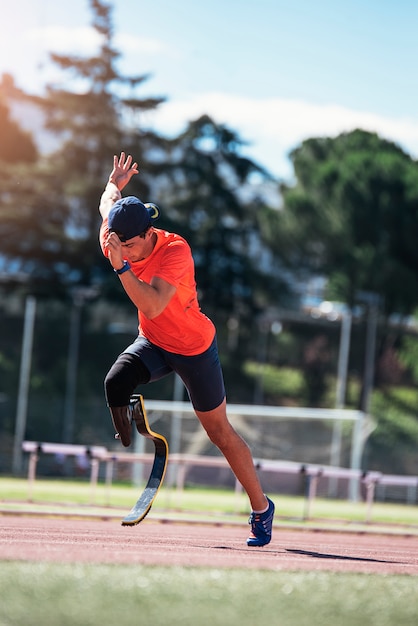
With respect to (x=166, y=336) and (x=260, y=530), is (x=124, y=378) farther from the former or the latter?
(x=260, y=530)

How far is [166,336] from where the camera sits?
6691 millimetres

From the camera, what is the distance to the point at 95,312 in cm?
4519

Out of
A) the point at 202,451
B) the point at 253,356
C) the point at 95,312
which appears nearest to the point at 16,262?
the point at 95,312

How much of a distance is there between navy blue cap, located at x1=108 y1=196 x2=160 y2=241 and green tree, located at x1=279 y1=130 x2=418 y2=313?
39.3 m

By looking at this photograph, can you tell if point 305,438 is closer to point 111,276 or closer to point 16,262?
point 111,276

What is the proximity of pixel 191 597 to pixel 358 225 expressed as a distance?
1706 inches

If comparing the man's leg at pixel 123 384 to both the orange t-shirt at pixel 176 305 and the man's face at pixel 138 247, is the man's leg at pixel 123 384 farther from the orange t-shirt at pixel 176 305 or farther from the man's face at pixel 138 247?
the man's face at pixel 138 247

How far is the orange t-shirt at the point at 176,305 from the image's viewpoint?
645 centimetres

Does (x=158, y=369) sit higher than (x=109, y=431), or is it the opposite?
(x=158, y=369)

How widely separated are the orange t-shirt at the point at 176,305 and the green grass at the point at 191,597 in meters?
2.13

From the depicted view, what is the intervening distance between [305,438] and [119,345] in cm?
1748

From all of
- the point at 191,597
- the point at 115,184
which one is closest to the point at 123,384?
the point at 115,184

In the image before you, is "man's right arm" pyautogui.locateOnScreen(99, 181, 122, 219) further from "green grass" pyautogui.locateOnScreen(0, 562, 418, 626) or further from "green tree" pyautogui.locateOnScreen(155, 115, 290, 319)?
"green tree" pyautogui.locateOnScreen(155, 115, 290, 319)

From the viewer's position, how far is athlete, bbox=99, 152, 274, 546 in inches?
249
